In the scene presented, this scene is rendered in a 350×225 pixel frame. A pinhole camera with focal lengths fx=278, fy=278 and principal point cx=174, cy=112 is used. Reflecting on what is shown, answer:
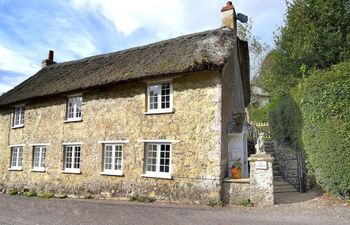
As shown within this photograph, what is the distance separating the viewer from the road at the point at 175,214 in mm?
7867

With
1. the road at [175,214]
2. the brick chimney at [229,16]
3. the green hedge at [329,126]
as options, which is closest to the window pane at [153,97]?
the road at [175,214]

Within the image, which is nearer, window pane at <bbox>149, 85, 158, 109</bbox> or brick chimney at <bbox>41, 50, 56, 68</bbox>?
window pane at <bbox>149, 85, 158, 109</bbox>

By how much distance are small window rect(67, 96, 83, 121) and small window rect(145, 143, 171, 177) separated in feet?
15.6

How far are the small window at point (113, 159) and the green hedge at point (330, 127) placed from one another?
26.1ft

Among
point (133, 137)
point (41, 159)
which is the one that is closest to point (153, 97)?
point (133, 137)

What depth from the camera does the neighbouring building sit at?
1087 cm

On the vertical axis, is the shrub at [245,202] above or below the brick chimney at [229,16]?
below

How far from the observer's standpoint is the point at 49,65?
21.9m

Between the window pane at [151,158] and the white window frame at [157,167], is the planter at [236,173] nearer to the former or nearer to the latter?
the white window frame at [157,167]

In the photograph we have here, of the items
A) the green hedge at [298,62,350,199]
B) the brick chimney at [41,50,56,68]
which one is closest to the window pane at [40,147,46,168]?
the brick chimney at [41,50,56,68]

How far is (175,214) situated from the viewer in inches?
350

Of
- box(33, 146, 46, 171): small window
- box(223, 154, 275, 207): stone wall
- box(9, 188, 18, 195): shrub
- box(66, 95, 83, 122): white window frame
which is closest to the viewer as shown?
box(223, 154, 275, 207): stone wall

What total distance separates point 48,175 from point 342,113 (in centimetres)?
1402

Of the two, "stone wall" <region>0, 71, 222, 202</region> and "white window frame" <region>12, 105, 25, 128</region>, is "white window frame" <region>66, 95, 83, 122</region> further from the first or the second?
"white window frame" <region>12, 105, 25, 128</region>
